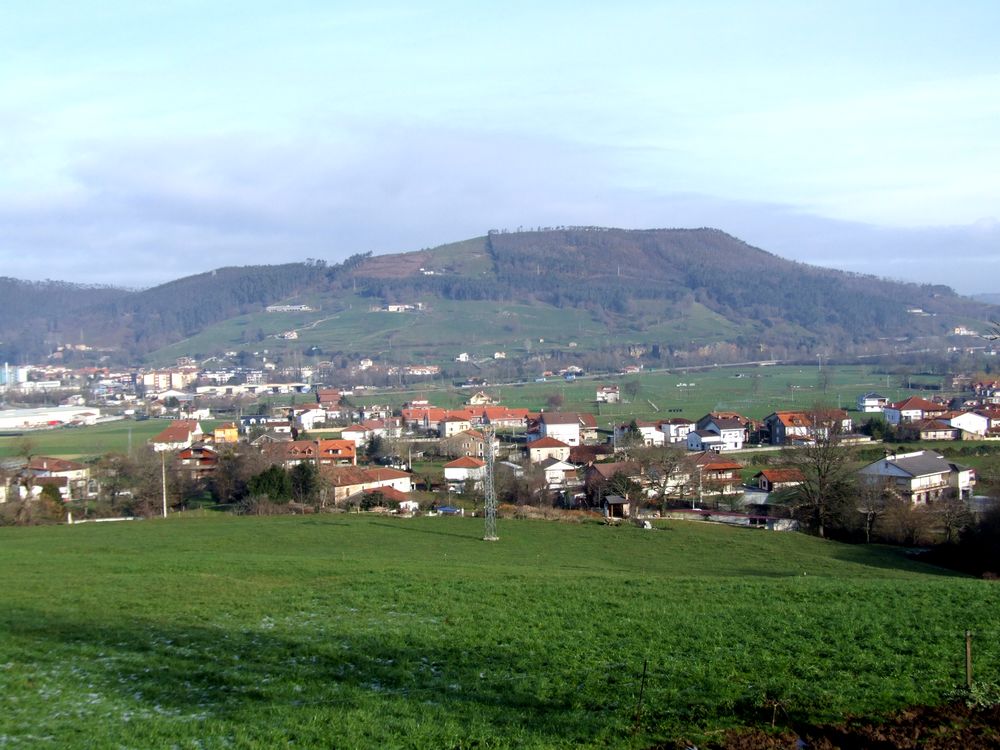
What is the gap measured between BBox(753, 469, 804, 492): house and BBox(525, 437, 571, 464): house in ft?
41.1

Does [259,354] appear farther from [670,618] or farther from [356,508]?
[670,618]

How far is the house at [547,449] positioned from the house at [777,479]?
12.5m

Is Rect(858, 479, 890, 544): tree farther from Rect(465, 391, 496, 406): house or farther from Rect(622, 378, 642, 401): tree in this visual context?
Rect(622, 378, 642, 401): tree

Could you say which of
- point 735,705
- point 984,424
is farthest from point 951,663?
point 984,424

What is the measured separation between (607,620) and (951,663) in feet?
12.1

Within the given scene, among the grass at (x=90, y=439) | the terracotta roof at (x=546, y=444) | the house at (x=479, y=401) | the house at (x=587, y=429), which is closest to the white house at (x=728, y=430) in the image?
the house at (x=587, y=429)

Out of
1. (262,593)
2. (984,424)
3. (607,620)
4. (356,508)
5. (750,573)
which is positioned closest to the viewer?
(607,620)

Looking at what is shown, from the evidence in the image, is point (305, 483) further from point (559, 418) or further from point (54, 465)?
point (559, 418)

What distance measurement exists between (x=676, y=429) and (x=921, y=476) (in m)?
21.2

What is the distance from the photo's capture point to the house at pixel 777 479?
118 ft

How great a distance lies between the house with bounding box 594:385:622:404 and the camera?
8010cm

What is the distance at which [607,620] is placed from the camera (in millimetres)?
10242

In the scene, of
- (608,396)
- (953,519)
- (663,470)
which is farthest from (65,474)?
(608,396)

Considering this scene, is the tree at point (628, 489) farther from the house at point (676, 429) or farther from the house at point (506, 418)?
the house at point (506, 418)
